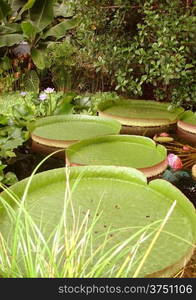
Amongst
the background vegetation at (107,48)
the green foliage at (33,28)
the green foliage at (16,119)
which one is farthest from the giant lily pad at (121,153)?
the green foliage at (33,28)

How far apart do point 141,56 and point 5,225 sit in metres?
2.79

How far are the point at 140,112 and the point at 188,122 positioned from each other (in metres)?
0.64

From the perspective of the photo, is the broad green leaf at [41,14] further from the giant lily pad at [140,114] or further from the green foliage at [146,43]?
the giant lily pad at [140,114]

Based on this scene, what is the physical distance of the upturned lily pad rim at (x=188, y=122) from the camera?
4.10m

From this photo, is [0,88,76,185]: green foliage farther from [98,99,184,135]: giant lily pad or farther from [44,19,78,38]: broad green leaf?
[44,19,78,38]: broad green leaf

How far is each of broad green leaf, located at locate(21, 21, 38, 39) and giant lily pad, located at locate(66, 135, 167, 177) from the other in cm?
324

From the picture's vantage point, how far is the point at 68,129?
4129 millimetres

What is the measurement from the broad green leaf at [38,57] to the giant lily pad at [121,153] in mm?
2962

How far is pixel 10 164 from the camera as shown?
3549 millimetres

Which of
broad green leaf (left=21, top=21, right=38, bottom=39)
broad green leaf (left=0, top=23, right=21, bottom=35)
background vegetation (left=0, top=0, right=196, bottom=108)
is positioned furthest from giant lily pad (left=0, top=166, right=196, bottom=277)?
broad green leaf (left=0, top=23, right=21, bottom=35)

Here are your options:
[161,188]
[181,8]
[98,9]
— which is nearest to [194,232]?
[161,188]

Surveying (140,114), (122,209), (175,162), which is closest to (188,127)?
(140,114)

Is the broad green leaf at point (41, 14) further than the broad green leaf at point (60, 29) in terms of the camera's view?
Yes

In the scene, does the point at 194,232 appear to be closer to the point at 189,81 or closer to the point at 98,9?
the point at 189,81
